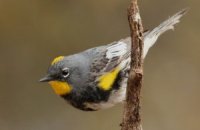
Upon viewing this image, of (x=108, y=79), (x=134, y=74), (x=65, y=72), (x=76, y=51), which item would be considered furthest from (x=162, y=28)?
(x=76, y=51)

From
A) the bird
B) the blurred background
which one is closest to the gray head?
the bird

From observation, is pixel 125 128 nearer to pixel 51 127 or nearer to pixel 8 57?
pixel 51 127

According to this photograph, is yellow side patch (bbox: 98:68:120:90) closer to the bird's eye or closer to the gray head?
the gray head

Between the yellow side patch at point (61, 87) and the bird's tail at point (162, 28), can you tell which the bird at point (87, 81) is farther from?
the bird's tail at point (162, 28)

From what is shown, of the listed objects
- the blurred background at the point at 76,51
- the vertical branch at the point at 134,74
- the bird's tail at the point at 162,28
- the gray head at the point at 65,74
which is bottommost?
the vertical branch at the point at 134,74

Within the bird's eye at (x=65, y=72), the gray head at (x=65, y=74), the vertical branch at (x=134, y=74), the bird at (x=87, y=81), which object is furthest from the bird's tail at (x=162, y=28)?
the vertical branch at (x=134, y=74)

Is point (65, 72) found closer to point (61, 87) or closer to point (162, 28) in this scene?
point (61, 87)

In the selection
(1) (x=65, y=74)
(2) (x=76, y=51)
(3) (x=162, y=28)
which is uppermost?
(2) (x=76, y=51)

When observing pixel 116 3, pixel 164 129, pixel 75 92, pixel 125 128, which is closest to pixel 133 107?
pixel 125 128
